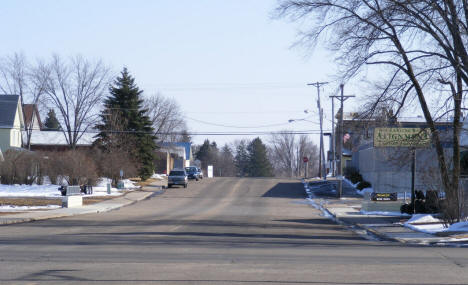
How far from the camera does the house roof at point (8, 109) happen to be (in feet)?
208

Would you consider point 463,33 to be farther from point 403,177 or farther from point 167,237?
point 403,177

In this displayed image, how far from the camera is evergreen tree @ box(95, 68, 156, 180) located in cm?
5906

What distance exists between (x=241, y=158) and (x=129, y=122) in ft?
333

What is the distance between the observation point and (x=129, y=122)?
202ft

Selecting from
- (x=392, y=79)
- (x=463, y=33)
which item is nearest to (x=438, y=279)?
(x=463, y=33)

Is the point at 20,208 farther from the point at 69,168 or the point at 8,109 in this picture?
the point at 8,109

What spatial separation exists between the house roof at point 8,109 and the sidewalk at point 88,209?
18.4m

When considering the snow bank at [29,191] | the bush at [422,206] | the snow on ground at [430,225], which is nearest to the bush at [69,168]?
the snow bank at [29,191]

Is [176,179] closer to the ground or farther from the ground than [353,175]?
closer to the ground

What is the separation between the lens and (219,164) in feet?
517

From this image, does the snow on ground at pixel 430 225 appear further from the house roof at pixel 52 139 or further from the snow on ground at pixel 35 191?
the house roof at pixel 52 139

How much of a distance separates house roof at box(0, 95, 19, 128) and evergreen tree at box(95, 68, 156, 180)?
10.2 metres

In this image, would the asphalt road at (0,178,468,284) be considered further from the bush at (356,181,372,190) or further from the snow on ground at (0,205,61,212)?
the bush at (356,181,372,190)

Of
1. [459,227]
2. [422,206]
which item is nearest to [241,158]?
[422,206]
